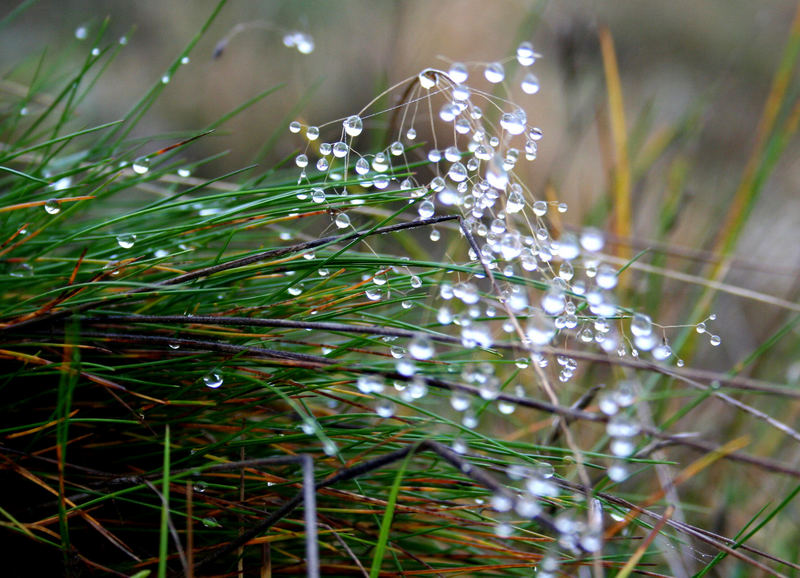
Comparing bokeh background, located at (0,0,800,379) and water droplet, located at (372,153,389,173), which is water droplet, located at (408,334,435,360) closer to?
water droplet, located at (372,153,389,173)

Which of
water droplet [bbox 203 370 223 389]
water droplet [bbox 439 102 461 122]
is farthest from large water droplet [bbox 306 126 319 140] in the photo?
water droplet [bbox 203 370 223 389]

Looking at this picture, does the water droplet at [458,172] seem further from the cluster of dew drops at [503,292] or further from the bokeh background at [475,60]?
the bokeh background at [475,60]

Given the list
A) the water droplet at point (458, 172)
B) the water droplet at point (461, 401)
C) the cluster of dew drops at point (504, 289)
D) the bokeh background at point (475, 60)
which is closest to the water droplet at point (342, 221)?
the cluster of dew drops at point (504, 289)

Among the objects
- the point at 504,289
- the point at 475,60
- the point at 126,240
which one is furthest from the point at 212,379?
the point at 475,60

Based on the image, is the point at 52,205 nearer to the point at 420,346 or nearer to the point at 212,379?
the point at 212,379

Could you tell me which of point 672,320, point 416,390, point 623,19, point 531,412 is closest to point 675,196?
point 672,320

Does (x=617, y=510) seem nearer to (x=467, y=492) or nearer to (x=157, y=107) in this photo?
(x=467, y=492)
